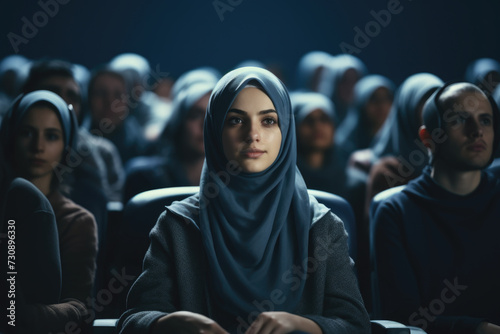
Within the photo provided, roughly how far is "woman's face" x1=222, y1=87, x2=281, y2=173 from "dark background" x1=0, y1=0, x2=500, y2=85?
18.9ft

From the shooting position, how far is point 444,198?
216 cm

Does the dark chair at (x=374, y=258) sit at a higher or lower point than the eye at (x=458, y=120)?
lower

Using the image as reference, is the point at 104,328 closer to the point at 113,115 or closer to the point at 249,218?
the point at 249,218

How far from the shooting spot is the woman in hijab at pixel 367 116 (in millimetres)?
4750

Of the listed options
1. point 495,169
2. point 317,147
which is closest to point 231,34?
point 317,147

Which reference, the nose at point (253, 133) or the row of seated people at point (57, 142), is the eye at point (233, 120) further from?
the row of seated people at point (57, 142)

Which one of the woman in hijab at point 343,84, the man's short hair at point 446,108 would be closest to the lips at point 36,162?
the man's short hair at point 446,108

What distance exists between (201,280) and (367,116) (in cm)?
331

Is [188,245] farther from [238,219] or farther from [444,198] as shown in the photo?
[444,198]

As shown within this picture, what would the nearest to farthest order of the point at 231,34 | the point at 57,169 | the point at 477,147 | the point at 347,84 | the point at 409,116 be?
the point at 477,147, the point at 57,169, the point at 409,116, the point at 347,84, the point at 231,34

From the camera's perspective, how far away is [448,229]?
7.00 ft

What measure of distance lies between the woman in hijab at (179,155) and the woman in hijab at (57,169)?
0.88m

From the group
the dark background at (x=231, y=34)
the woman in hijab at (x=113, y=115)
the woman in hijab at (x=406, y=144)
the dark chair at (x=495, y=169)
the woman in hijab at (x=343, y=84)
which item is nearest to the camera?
the dark chair at (x=495, y=169)

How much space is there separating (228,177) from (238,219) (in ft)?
0.39
